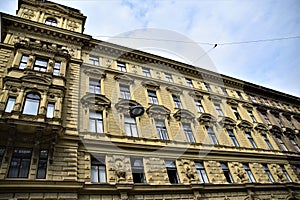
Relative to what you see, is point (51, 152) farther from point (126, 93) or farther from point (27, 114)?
point (126, 93)

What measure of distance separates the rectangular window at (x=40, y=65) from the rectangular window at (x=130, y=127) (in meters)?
6.67

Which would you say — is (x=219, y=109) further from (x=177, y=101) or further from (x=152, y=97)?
(x=152, y=97)

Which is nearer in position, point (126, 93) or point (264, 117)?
point (126, 93)

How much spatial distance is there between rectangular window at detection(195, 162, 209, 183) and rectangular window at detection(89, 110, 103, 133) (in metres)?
7.42

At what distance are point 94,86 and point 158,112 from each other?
557 cm

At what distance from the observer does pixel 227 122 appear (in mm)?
21125

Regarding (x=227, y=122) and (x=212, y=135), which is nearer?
(x=212, y=135)

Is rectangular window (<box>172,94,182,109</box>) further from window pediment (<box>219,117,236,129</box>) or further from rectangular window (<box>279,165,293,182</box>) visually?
rectangular window (<box>279,165,293,182</box>)

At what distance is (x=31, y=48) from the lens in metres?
15.1

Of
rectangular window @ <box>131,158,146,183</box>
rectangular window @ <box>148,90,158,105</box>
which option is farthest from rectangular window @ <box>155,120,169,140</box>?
rectangular window @ <box>131,158,146,183</box>

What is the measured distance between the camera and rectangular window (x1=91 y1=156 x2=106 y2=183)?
1194 centimetres

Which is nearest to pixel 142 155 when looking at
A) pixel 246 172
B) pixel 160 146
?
pixel 160 146

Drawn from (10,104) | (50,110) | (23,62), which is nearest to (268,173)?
(50,110)

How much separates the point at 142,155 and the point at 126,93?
5.97 meters
